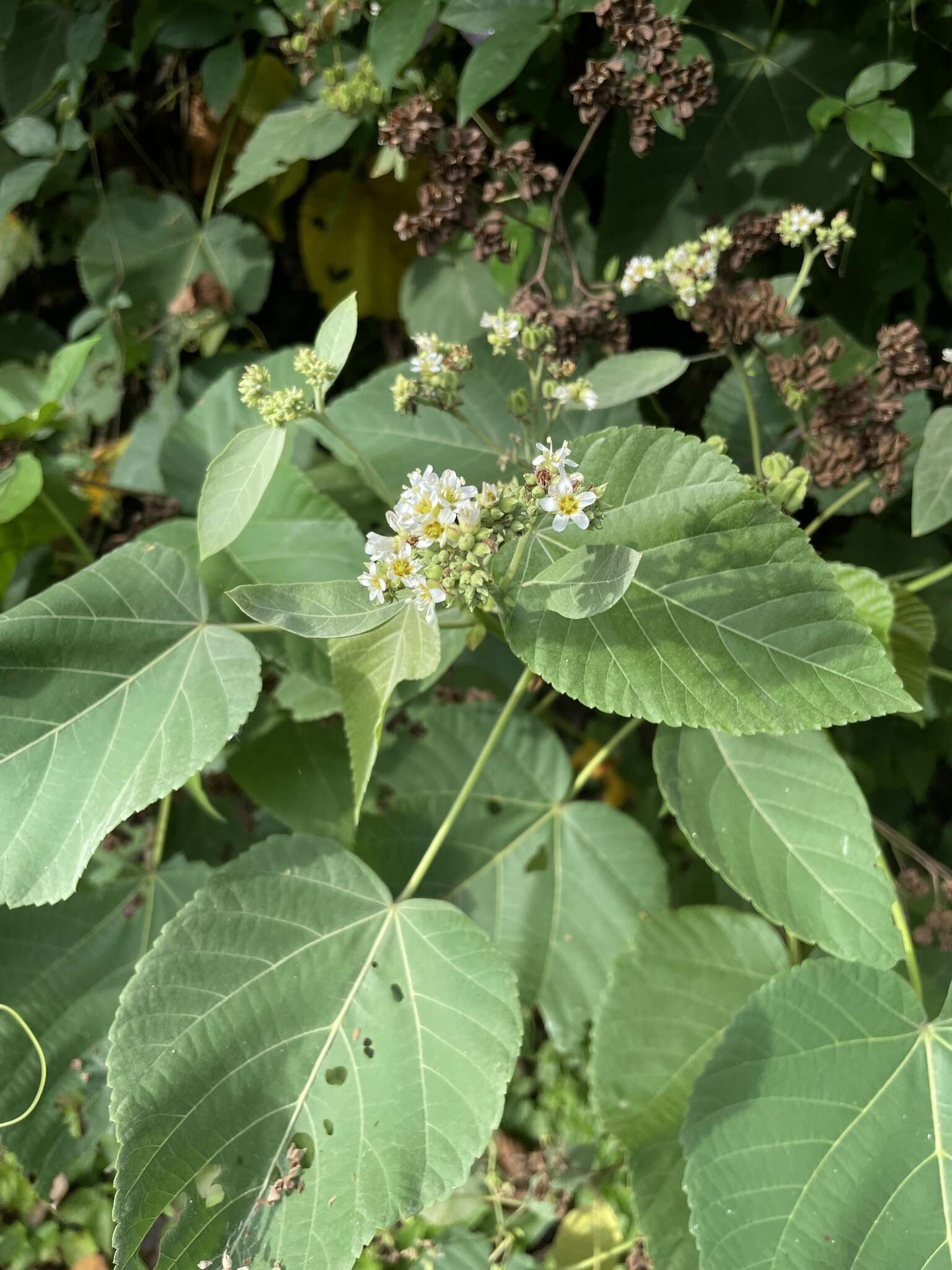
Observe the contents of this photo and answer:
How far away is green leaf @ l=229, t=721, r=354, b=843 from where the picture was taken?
4.21 ft

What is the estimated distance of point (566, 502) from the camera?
78 cm

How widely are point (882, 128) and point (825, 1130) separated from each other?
116 cm

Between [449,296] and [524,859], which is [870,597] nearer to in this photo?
[524,859]

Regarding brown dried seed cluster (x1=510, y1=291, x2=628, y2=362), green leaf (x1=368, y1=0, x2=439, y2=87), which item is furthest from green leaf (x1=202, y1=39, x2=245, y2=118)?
brown dried seed cluster (x1=510, y1=291, x2=628, y2=362)

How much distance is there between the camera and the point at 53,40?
1502 mm

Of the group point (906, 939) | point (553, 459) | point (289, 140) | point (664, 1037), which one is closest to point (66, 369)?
point (289, 140)

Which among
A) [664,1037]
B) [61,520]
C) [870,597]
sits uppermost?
[61,520]

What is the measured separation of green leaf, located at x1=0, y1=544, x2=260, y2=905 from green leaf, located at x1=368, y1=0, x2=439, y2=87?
2.22 feet

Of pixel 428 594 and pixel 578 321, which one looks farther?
pixel 578 321

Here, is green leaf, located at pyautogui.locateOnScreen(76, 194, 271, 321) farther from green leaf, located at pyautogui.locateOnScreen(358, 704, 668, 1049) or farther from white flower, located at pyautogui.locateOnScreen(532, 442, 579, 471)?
white flower, located at pyautogui.locateOnScreen(532, 442, 579, 471)

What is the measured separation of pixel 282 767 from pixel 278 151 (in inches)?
36.8

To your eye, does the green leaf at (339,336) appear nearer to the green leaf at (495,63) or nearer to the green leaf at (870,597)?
the green leaf at (495,63)

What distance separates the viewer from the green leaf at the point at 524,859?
128cm

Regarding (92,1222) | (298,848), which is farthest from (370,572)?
(92,1222)
